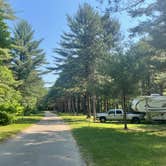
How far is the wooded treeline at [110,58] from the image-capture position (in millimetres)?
16938

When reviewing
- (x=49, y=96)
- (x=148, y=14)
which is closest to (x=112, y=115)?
(x=148, y=14)

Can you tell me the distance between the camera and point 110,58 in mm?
24594

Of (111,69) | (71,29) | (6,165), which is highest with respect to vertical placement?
(71,29)

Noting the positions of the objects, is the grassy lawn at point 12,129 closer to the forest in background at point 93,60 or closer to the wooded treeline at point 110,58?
the forest in background at point 93,60

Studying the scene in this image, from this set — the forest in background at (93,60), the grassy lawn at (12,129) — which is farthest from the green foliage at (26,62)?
the grassy lawn at (12,129)

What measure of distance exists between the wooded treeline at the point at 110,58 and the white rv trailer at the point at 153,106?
1.78 meters

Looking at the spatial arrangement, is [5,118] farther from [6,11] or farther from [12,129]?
[6,11]

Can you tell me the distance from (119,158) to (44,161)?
7.56ft

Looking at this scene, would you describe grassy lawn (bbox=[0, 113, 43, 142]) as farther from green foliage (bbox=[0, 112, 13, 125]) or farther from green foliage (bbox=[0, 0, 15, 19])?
green foliage (bbox=[0, 0, 15, 19])

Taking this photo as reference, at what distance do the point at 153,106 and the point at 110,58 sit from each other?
41.4ft

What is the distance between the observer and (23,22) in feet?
177

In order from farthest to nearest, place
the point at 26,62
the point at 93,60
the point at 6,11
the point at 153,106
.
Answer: the point at 26,62 < the point at 93,60 < the point at 153,106 < the point at 6,11

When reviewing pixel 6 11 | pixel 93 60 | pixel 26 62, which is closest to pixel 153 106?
pixel 93 60

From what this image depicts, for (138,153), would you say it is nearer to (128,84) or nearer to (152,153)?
(152,153)
